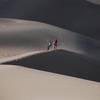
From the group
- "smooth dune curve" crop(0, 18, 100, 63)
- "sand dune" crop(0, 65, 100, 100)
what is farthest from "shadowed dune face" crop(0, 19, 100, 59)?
"sand dune" crop(0, 65, 100, 100)

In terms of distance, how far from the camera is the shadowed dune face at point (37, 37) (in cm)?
103

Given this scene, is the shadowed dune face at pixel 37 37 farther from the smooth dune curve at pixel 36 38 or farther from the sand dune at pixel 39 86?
the sand dune at pixel 39 86

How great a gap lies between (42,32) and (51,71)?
0.53 feet

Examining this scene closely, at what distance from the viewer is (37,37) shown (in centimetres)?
104

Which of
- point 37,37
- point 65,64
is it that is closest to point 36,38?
point 37,37

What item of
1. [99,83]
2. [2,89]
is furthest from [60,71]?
[2,89]

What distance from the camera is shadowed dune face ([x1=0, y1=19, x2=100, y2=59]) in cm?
103

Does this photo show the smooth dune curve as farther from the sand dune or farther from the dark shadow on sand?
the sand dune

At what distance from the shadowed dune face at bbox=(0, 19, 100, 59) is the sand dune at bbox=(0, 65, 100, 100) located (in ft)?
0.45

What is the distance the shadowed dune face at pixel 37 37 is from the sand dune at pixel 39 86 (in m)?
0.14

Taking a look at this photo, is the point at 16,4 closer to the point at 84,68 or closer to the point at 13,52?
the point at 13,52

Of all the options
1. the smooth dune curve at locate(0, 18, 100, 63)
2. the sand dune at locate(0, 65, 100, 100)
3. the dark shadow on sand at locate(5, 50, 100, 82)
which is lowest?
the sand dune at locate(0, 65, 100, 100)

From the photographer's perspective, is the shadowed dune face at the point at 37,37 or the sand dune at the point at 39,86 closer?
the sand dune at the point at 39,86

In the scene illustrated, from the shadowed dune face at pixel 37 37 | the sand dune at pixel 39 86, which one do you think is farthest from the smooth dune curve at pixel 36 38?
the sand dune at pixel 39 86
